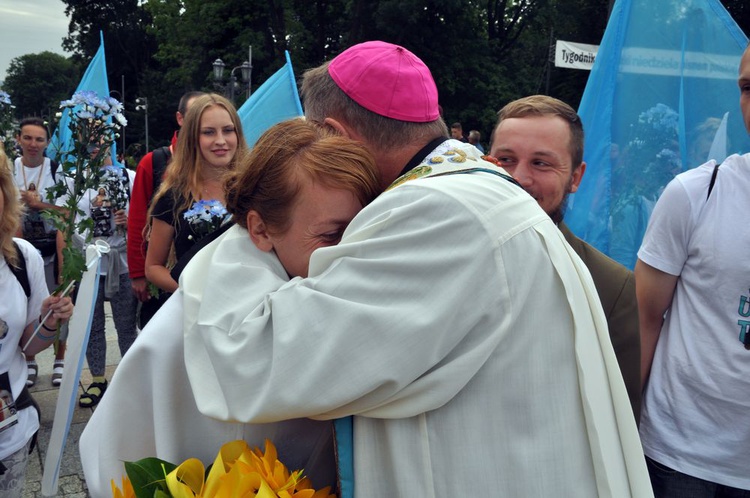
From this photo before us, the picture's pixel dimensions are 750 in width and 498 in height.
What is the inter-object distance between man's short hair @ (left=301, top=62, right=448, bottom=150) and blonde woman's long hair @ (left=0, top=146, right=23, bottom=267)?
67.3 inches

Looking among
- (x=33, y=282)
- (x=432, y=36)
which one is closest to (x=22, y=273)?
(x=33, y=282)

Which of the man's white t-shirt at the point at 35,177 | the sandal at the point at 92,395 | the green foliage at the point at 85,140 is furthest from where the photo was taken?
the man's white t-shirt at the point at 35,177

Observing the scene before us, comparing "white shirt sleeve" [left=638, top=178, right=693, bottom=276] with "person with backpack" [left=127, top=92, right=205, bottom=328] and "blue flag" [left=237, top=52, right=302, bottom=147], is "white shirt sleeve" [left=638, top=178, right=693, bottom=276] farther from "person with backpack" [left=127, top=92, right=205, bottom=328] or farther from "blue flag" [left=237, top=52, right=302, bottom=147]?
"person with backpack" [left=127, top=92, right=205, bottom=328]

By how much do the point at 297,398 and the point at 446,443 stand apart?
11.1 inches

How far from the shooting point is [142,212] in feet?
14.2

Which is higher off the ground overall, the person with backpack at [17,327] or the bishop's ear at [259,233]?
the bishop's ear at [259,233]

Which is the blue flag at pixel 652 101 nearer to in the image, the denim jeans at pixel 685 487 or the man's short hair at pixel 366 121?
the denim jeans at pixel 685 487

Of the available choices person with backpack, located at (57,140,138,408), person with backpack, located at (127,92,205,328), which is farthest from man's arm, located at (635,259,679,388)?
person with backpack, located at (57,140,138,408)

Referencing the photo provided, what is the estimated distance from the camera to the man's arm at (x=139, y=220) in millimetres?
4332

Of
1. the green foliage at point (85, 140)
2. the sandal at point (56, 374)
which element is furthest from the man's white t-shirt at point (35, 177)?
the green foliage at point (85, 140)

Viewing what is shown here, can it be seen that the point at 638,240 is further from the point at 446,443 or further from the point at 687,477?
the point at 446,443

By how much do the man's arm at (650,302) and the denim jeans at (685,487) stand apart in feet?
0.94

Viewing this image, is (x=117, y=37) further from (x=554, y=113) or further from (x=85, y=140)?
(x=554, y=113)

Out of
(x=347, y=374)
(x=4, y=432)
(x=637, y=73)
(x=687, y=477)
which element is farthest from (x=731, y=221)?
(x=4, y=432)
